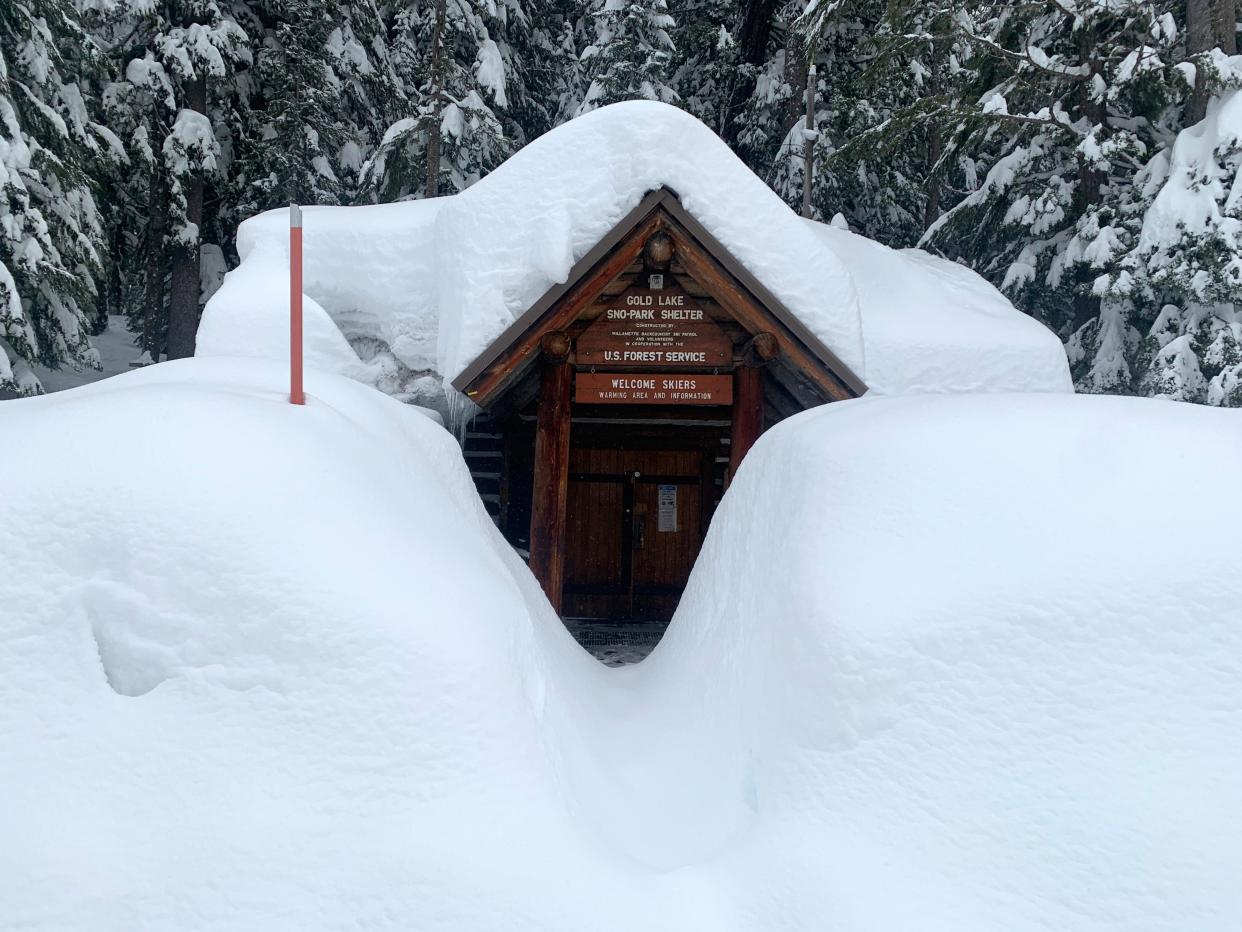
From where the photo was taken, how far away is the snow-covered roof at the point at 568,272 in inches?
291

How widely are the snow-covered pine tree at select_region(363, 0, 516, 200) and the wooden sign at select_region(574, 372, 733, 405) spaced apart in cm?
874

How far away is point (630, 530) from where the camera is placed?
11.3m

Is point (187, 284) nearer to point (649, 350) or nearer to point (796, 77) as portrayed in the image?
point (649, 350)

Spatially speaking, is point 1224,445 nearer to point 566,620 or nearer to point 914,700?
point 914,700

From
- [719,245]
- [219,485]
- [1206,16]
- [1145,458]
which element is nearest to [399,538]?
[219,485]

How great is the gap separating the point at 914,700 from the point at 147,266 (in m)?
16.3

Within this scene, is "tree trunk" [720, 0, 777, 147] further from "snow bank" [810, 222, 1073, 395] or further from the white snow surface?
the white snow surface

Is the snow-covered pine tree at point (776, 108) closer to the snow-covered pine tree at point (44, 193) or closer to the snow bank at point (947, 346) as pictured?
the snow bank at point (947, 346)

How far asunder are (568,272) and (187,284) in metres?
10.9

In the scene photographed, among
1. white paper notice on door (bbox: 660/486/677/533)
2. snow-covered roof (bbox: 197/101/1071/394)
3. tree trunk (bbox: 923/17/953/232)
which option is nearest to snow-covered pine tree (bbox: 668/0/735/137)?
tree trunk (bbox: 923/17/953/232)

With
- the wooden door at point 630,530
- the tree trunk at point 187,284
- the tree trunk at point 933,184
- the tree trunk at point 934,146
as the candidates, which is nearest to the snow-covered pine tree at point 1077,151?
the tree trunk at point 934,146

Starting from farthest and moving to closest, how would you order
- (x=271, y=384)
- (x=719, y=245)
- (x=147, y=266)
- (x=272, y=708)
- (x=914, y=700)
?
1. (x=147, y=266)
2. (x=719, y=245)
3. (x=271, y=384)
4. (x=914, y=700)
5. (x=272, y=708)

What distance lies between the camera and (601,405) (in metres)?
9.93

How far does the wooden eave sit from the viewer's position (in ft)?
23.2
